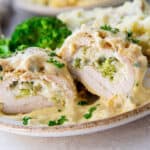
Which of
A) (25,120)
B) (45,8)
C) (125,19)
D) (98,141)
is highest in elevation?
(45,8)

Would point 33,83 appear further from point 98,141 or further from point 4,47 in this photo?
point 4,47

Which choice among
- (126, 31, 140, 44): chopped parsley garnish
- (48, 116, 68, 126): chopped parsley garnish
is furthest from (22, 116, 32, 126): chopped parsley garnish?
(126, 31, 140, 44): chopped parsley garnish

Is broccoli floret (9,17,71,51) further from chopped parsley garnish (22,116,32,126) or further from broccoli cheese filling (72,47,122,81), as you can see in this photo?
chopped parsley garnish (22,116,32,126)

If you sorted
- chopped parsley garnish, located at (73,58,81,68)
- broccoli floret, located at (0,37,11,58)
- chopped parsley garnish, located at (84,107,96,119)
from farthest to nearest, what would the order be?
broccoli floret, located at (0,37,11,58), chopped parsley garnish, located at (73,58,81,68), chopped parsley garnish, located at (84,107,96,119)

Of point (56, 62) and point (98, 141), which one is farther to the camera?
point (56, 62)

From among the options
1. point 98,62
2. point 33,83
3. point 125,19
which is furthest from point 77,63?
point 125,19

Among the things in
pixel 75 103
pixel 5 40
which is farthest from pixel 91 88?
pixel 5 40

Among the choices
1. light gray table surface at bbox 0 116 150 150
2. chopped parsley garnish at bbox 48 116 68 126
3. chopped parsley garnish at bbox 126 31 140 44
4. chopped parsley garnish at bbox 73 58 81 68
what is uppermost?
chopped parsley garnish at bbox 126 31 140 44

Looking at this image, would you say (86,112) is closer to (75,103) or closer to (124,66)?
(75,103)
